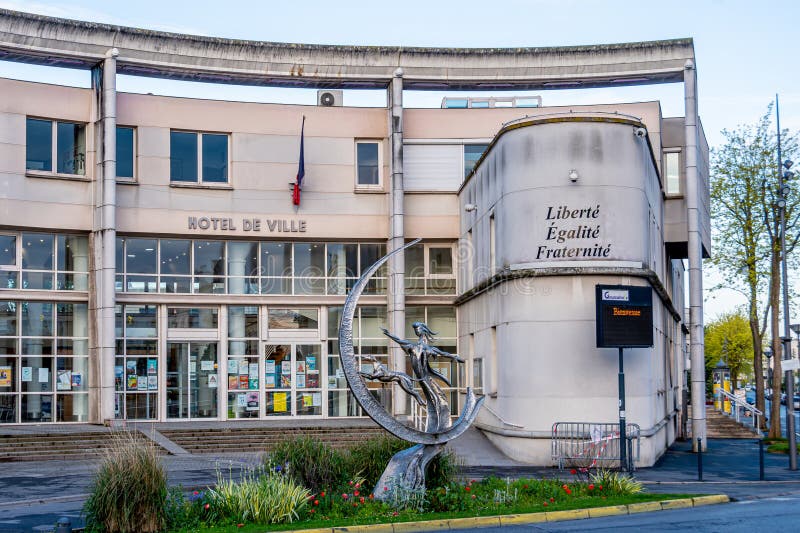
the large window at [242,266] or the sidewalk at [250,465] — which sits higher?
the large window at [242,266]

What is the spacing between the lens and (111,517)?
13523 mm

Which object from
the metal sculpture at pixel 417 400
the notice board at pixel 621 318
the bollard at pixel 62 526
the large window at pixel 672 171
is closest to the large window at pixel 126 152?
the notice board at pixel 621 318

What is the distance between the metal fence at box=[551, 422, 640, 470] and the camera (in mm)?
23750

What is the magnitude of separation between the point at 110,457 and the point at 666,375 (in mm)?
24502

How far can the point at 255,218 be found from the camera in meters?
33.0

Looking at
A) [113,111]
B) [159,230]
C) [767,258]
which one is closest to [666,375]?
[767,258]

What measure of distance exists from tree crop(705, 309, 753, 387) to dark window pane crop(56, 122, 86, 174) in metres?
54.3

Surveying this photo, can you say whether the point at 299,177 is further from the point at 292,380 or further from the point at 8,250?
the point at 8,250

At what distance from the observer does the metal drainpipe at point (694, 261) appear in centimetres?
3086

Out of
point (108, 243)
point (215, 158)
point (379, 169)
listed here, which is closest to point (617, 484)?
point (379, 169)

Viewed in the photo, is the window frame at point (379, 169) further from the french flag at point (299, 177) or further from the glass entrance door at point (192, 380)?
the glass entrance door at point (192, 380)

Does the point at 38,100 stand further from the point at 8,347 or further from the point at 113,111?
the point at 8,347

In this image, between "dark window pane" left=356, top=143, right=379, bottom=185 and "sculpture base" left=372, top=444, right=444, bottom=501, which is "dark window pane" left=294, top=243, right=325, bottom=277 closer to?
"dark window pane" left=356, top=143, right=379, bottom=185

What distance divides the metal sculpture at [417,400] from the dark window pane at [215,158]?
58.6 ft
